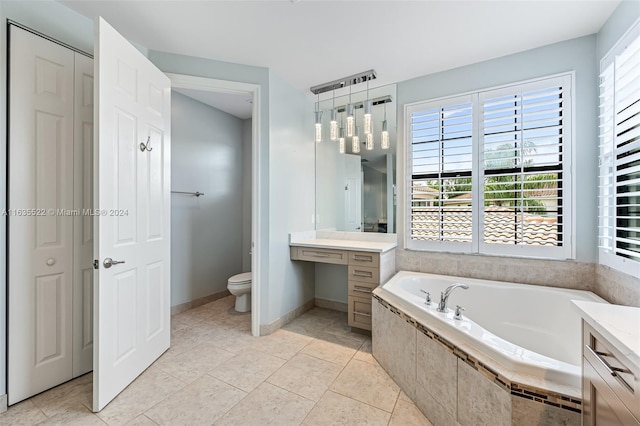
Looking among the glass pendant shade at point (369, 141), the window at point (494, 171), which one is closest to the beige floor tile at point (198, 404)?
the window at point (494, 171)

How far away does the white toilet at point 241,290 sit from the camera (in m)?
2.96

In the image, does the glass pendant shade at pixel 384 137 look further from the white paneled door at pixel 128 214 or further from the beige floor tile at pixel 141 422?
the beige floor tile at pixel 141 422

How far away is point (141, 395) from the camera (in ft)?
5.48

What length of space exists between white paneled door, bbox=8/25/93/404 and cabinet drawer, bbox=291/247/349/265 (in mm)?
1730

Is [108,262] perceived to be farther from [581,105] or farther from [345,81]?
[581,105]

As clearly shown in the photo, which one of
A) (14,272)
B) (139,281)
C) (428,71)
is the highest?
(428,71)

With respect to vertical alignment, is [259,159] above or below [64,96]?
below

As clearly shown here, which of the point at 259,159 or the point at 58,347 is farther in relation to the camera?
the point at 259,159

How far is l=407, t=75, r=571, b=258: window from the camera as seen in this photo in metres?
2.13

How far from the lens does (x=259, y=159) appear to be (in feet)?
8.20

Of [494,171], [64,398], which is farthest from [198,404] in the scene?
[494,171]

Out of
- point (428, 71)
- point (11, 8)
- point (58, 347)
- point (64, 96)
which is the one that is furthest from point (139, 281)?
point (428, 71)

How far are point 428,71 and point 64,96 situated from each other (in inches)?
115

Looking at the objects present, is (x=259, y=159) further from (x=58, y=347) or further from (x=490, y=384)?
(x=490, y=384)
